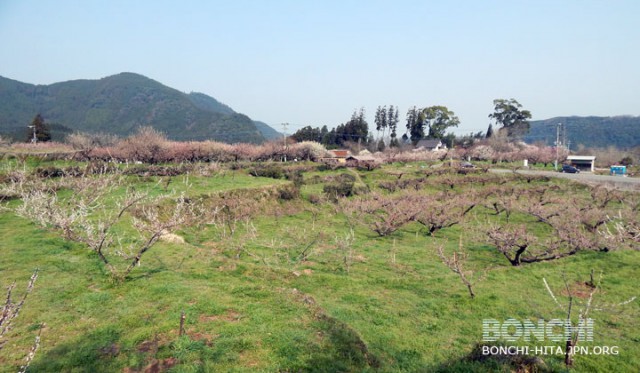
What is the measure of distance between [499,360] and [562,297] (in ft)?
28.3

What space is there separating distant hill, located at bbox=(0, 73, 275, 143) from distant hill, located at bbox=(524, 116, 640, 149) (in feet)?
428

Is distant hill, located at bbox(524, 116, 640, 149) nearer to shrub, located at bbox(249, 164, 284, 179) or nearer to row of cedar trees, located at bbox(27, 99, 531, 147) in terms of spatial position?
row of cedar trees, located at bbox(27, 99, 531, 147)

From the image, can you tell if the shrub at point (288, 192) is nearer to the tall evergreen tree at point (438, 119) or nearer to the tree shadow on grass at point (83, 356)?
the tree shadow on grass at point (83, 356)

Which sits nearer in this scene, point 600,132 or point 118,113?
point 600,132

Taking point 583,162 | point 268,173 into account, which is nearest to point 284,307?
point 268,173

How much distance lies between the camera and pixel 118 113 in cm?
17025

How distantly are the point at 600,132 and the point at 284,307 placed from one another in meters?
207

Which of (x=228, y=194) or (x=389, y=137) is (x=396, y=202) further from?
(x=389, y=137)

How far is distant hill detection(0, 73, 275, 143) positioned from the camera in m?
146

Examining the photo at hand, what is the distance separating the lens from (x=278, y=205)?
30.8 metres

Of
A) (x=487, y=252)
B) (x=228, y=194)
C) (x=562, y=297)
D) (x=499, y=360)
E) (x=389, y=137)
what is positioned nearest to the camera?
(x=499, y=360)

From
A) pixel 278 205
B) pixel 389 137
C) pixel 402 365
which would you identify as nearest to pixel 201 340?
pixel 402 365

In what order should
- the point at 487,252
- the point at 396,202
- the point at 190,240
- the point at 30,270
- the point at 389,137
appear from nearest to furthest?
the point at 30,270, the point at 190,240, the point at 487,252, the point at 396,202, the point at 389,137

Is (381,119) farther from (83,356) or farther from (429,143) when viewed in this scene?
(83,356)
